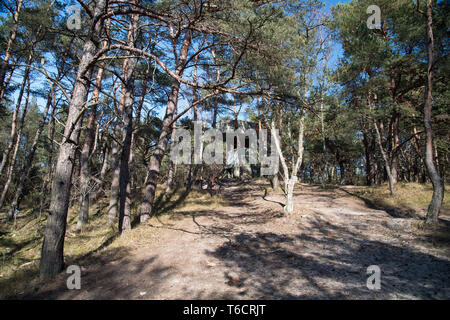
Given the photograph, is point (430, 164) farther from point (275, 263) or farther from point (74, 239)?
point (74, 239)

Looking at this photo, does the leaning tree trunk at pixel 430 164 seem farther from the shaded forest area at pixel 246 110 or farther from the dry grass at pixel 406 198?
the dry grass at pixel 406 198

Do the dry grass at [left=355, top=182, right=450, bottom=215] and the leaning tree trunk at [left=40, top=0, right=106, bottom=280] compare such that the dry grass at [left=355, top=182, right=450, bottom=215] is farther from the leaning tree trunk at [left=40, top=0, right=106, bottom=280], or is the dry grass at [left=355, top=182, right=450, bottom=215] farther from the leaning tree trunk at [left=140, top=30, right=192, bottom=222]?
the leaning tree trunk at [left=40, top=0, right=106, bottom=280]

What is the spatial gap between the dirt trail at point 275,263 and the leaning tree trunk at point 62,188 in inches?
19.4

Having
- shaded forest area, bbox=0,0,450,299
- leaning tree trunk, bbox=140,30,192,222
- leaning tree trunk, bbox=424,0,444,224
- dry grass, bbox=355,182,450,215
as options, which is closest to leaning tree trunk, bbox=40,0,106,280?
shaded forest area, bbox=0,0,450,299

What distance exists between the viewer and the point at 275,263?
4516mm

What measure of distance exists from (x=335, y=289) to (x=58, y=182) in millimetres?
5231

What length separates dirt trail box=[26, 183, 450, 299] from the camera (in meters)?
3.35

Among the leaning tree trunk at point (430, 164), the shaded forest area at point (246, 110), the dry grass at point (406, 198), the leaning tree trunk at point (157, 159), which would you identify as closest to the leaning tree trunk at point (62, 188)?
the shaded forest area at point (246, 110)

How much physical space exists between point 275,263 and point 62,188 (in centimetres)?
450

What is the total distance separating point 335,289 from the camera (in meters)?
3.31

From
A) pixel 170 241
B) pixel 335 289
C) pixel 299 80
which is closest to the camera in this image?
pixel 335 289

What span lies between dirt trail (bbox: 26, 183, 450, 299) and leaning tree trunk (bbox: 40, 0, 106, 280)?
493 millimetres
